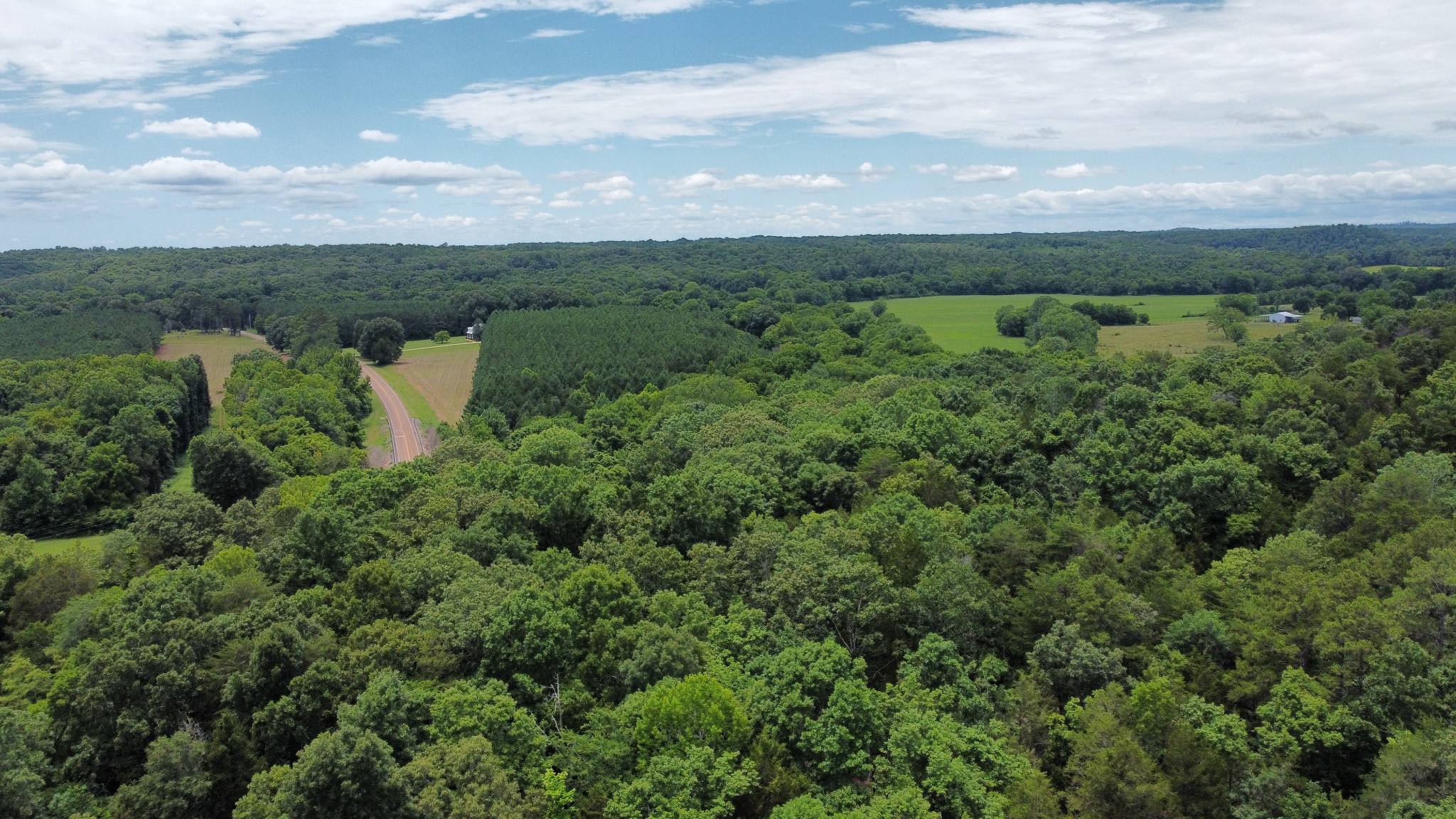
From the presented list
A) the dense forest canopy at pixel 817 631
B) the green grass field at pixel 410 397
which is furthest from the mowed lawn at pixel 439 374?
the dense forest canopy at pixel 817 631

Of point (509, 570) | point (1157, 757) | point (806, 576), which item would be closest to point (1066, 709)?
point (1157, 757)

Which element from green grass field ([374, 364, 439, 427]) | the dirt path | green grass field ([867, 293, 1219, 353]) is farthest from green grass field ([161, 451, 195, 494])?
green grass field ([867, 293, 1219, 353])

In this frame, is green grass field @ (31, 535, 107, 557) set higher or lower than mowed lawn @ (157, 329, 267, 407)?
lower

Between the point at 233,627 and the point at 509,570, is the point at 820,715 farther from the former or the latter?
the point at 233,627

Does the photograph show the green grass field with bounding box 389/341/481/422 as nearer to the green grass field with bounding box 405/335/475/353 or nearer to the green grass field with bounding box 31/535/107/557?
the green grass field with bounding box 405/335/475/353

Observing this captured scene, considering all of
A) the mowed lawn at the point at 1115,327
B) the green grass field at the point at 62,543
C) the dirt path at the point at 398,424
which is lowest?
the green grass field at the point at 62,543

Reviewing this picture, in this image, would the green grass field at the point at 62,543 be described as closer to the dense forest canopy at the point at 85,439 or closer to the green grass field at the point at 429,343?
the dense forest canopy at the point at 85,439
